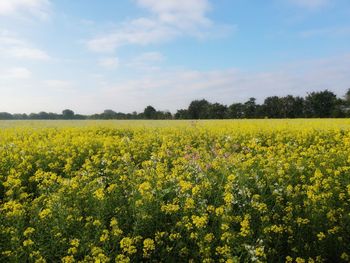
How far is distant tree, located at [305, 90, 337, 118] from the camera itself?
61.7 m

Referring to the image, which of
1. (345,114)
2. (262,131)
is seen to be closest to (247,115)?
(345,114)

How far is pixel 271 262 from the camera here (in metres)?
4.89

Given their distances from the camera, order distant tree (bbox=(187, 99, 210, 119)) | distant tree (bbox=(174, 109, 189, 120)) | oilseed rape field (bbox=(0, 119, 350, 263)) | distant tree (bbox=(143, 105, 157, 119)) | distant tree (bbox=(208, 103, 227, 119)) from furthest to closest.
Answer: distant tree (bbox=(174, 109, 189, 120)) < distant tree (bbox=(143, 105, 157, 119)) < distant tree (bbox=(187, 99, 210, 119)) < distant tree (bbox=(208, 103, 227, 119)) < oilseed rape field (bbox=(0, 119, 350, 263))

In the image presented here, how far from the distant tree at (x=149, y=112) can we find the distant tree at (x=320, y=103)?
2711cm

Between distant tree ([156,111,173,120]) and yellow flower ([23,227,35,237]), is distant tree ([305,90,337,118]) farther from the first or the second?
yellow flower ([23,227,35,237])

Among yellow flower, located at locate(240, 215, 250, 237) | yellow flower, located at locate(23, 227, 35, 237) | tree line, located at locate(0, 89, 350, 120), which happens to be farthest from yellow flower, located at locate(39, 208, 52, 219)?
tree line, located at locate(0, 89, 350, 120)

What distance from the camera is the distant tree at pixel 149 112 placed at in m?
68.8

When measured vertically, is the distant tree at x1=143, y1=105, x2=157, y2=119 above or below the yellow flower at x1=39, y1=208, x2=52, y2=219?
above

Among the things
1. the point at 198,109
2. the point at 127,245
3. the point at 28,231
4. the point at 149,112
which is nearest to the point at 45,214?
the point at 28,231

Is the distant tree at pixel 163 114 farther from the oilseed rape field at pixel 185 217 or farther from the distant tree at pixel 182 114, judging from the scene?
the oilseed rape field at pixel 185 217

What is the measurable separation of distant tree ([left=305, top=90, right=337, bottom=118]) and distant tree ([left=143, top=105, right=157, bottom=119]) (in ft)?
88.9

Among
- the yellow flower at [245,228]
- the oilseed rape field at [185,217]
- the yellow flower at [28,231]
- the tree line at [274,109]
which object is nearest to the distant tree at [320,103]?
the tree line at [274,109]

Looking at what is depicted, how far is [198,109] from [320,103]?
21.8 m

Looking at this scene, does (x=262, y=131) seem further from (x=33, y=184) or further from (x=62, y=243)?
(x=62, y=243)
